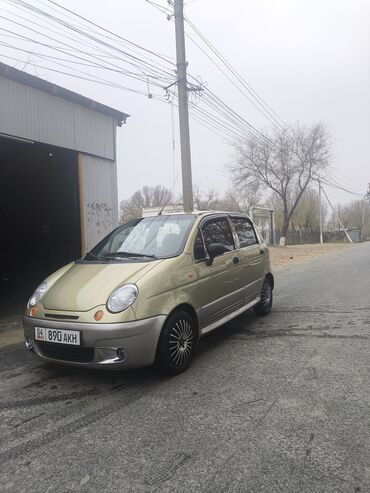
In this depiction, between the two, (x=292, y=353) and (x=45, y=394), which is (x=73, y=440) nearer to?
(x=45, y=394)

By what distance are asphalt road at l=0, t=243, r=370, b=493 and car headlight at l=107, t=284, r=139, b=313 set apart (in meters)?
0.81

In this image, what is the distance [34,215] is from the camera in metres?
13.3

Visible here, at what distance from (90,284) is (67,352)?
2.27ft

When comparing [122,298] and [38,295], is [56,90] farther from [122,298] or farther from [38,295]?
[122,298]

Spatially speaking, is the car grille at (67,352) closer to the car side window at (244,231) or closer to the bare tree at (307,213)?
the car side window at (244,231)

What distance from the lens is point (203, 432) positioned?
3.09 metres

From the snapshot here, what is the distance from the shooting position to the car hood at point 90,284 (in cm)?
394

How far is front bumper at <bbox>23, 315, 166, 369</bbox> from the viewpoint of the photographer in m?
3.71

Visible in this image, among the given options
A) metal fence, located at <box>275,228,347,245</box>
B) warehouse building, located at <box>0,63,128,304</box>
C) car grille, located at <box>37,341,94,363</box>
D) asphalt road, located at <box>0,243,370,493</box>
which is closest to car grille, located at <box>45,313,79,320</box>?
car grille, located at <box>37,341,94,363</box>

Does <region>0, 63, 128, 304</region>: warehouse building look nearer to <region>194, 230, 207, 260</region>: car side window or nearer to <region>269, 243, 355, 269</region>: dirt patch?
<region>194, 230, 207, 260</region>: car side window

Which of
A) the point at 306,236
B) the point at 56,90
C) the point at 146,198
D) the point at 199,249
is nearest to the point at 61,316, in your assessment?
the point at 199,249

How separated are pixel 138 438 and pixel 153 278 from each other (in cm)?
152

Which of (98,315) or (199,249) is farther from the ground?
(199,249)

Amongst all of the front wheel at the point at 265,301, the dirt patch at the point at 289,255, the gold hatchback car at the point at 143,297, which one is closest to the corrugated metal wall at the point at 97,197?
the gold hatchback car at the point at 143,297
